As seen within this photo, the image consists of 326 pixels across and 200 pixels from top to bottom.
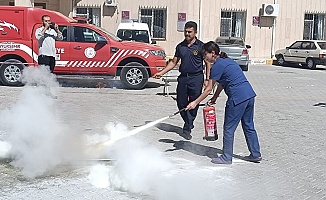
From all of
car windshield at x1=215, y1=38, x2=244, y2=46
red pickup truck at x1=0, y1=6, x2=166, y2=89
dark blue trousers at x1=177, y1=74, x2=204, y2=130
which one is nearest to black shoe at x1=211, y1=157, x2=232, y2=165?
dark blue trousers at x1=177, y1=74, x2=204, y2=130

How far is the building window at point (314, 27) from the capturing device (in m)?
28.0

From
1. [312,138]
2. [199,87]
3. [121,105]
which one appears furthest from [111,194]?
[121,105]

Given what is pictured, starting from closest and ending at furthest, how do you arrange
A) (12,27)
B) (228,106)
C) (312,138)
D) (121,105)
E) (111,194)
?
(111,194), (228,106), (312,138), (121,105), (12,27)

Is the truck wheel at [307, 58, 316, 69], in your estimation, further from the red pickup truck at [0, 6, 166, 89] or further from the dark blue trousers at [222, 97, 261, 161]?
the dark blue trousers at [222, 97, 261, 161]

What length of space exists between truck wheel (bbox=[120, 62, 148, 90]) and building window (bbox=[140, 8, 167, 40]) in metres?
11.6

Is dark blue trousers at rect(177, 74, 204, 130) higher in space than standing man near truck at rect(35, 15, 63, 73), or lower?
lower

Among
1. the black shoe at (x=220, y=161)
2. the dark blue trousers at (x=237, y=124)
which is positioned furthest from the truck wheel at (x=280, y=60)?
the black shoe at (x=220, y=161)

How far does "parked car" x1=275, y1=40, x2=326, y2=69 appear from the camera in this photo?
24.5 meters

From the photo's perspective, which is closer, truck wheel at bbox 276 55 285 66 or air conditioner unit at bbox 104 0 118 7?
air conditioner unit at bbox 104 0 118 7

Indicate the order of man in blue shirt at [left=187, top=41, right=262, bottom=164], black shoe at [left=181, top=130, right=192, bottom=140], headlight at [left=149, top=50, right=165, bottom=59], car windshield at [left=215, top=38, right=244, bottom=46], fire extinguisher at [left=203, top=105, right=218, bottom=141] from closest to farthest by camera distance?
1. man in blue shirt at [left=187, top=41, right=262, bottom=164]
2. fire extinguisher at [left=203, top=105, right=218, bottom=141]
3. black shoe at [left=181, top=130, right=192, bottom=140]
4. headlight at [left=149, top=50, right=165, bottom=59]
5. car windshield at [left=215, top=38, right=244, bottom=46]

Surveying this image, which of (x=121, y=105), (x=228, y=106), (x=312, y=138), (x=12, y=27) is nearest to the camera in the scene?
(x=228, y=106)

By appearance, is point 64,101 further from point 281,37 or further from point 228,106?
point 281,37

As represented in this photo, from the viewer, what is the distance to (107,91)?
46.5 ft

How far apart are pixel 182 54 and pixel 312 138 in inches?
111
